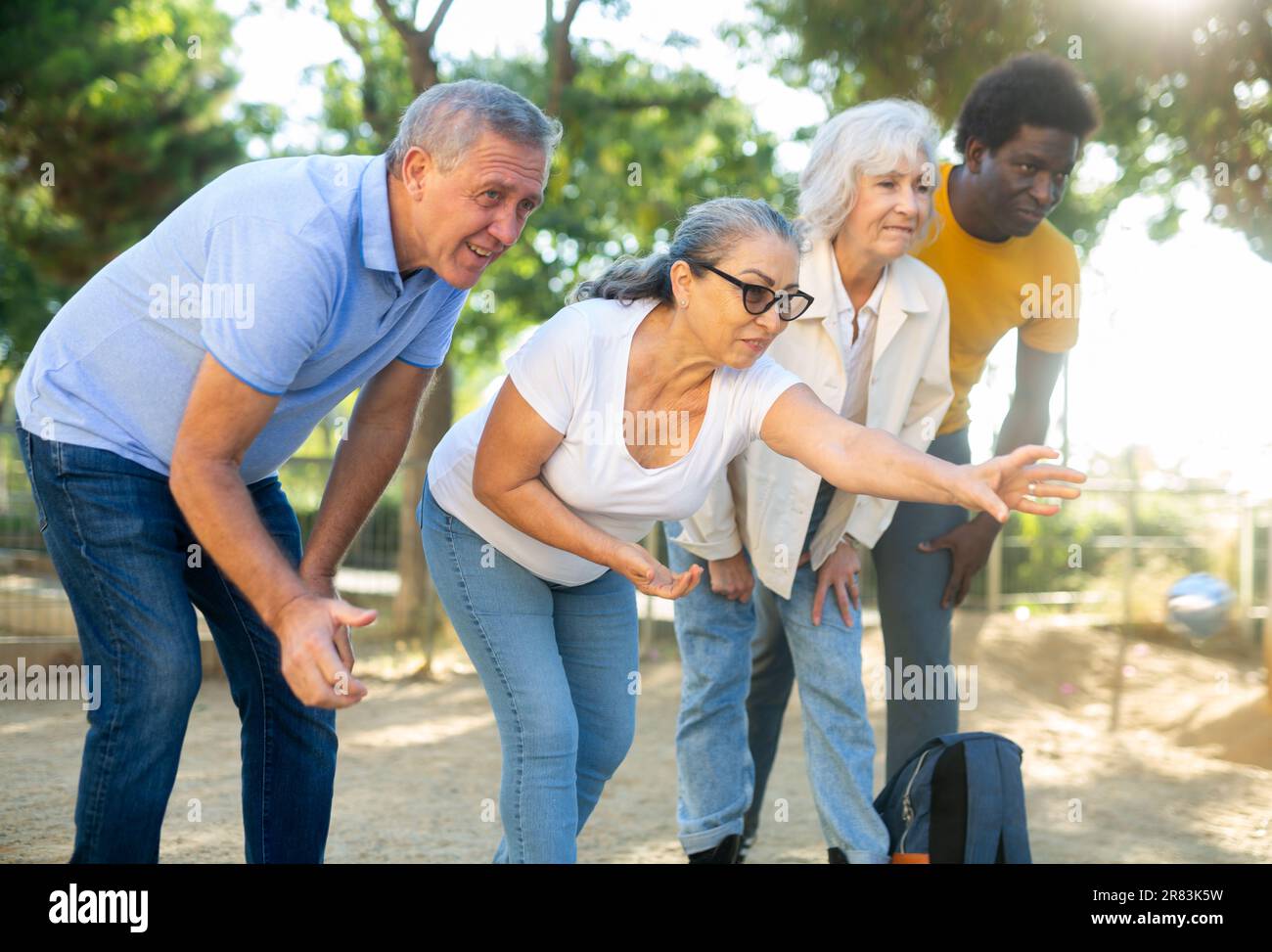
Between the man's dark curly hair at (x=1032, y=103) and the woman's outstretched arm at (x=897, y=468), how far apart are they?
1.29 metres

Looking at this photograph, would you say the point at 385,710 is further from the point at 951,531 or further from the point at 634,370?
the point at 634,370

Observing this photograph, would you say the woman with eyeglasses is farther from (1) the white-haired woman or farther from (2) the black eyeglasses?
(1) the white-haired woman

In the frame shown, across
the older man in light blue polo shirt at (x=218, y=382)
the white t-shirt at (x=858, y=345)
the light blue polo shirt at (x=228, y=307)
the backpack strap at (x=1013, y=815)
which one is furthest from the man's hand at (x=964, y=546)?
the light blue polo shirt at (x=228, y=307)

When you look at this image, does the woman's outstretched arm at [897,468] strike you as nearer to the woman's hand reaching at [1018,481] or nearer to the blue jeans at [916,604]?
the woman's hand reaching at [1018,481]

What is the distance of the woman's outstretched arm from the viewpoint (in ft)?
8.17

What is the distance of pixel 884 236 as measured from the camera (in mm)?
3361

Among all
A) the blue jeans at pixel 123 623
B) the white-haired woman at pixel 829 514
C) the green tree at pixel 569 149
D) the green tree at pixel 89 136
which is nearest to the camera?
the blue jeans at pixel 123 623

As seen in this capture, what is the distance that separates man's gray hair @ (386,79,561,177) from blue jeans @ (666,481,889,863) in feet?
4.99

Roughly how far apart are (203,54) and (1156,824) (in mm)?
14324

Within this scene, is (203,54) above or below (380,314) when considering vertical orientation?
above

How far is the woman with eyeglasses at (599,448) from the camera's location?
2828mm

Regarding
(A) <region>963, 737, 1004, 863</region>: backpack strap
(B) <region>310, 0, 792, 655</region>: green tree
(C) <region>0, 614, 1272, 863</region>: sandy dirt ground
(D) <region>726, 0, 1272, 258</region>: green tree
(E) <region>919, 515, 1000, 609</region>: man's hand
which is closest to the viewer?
(A) <region>963, 737, 1004, 863</region>: backpack strap

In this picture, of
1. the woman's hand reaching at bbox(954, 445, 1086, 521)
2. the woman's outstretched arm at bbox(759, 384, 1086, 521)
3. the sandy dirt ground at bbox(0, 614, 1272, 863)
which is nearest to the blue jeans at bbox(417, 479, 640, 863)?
the woman's outstretched arm at bbox(759, 384, 1086, 521)
